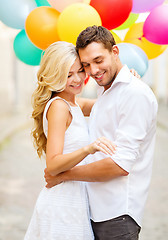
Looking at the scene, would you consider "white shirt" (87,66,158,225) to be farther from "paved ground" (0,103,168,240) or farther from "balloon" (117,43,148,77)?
"paved ground" (0,103,168,240)

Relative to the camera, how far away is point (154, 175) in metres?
7.14

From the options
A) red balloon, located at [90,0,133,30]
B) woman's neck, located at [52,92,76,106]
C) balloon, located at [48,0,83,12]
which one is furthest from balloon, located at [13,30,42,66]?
woman's neck, located at [52,92,76,106]

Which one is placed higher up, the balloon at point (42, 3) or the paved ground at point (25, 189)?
the balloon at point (42, 3)

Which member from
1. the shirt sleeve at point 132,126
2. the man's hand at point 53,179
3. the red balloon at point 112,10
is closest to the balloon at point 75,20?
the red balloon at point 112,10

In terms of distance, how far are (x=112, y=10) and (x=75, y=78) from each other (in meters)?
0.71

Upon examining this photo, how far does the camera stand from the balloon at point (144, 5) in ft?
9.94

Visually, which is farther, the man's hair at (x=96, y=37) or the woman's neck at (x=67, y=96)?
the woman's neck at (x=67, y=96)

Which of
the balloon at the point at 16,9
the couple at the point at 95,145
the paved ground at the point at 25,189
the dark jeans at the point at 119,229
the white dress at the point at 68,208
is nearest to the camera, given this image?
the couple at the point at 95,145

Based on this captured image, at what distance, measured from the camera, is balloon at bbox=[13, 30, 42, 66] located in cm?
319

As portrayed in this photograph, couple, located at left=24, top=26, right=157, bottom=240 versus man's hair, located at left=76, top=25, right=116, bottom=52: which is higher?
man's hair, located at left=76, top=25, right=116, bottom=52

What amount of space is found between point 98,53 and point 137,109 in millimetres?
378

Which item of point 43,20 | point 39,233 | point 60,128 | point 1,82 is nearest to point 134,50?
point 43,20

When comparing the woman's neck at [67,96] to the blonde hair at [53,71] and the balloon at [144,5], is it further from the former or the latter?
the balloon at [144,5]

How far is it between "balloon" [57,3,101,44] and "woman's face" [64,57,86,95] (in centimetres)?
41
